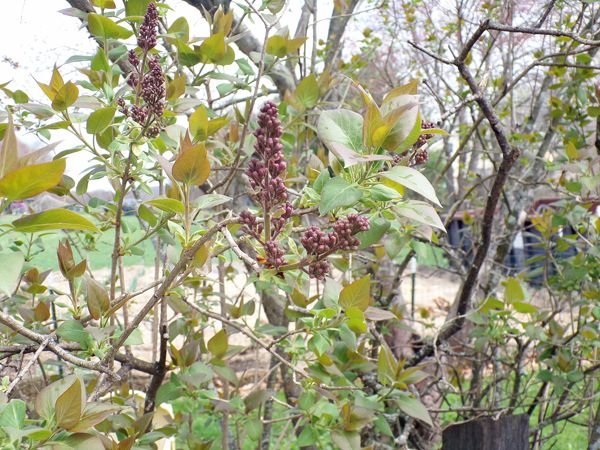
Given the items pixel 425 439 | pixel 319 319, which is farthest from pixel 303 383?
pixel 425 439

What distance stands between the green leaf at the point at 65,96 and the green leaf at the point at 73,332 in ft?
1.06

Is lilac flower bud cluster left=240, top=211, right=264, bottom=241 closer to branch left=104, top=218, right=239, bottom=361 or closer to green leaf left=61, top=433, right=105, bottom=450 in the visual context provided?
branch left=104, top=218, right=239, bottom=361

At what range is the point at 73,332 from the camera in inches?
36.7

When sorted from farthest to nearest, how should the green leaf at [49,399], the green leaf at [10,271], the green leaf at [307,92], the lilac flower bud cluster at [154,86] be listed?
the green leaf at [307,92], the lilac flower bud cluster at [154,86], the green leaf at [49,399], the green leaf at [10,271]

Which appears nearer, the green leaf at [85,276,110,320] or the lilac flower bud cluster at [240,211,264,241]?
the lilac flower bud cluster at [240,211,264,241]

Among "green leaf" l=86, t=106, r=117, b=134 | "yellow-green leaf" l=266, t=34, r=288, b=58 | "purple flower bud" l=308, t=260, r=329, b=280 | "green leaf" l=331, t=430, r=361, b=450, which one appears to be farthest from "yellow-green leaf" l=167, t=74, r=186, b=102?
"green leaf" l=331, t=430, r=361, b=450

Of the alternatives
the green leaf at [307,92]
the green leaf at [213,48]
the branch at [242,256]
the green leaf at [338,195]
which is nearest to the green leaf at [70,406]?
the branch at [242,256]

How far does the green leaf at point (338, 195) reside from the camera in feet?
1.97

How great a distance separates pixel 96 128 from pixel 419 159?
477 mm

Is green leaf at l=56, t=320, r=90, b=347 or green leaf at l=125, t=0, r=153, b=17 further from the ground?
green leaf at l=125, t=0, r=153, b=17

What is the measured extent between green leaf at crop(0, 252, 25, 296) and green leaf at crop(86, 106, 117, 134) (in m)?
0.39

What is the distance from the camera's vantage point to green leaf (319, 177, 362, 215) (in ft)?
1.97

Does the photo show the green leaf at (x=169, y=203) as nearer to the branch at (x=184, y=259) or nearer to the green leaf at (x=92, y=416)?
the branch at (x=184, y=259)

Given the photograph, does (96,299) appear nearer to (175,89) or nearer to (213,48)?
(175,89)
